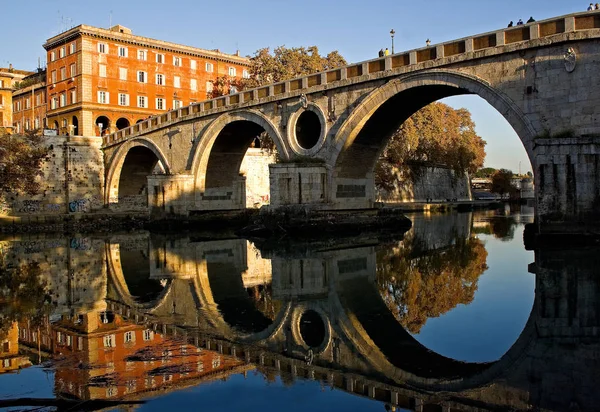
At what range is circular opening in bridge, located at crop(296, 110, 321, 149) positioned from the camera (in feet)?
86.6

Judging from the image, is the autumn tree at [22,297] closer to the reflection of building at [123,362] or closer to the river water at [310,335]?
the river water at [310,335]

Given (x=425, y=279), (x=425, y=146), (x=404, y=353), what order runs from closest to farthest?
(x=404, y=353) < (x=425, y=279) < (x=425, y=146)

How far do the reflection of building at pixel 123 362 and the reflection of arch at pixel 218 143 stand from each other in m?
21.2

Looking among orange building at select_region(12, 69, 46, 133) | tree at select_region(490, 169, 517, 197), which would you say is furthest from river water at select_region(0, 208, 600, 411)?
tree at select_region(490, 169, 517, 197)

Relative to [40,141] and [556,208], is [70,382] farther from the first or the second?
[40,141]

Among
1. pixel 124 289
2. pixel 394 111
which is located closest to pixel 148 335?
pixel 124 289

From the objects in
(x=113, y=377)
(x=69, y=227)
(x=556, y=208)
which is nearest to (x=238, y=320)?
(x=113, y=377)

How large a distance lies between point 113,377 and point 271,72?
3948 cm

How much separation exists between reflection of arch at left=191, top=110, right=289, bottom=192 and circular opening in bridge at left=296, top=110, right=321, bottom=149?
7.01 feet

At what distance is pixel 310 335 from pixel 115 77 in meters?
47.0

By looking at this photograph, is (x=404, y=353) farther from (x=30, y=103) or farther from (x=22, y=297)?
(x=30, y=103)

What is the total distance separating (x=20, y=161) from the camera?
1355 inches

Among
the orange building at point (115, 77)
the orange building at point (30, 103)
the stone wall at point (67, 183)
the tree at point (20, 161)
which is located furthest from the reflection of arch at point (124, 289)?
the orange building at point (30, 103)

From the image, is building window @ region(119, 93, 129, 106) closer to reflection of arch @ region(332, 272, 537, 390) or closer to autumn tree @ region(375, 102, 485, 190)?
autumn tree @ region(375, 102, 485, 190)
